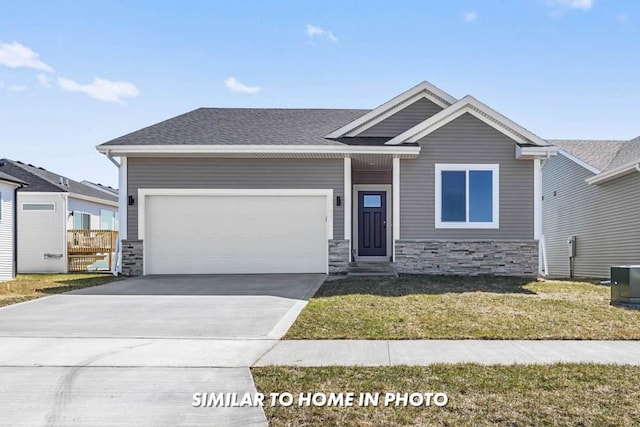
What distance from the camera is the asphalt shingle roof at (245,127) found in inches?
568

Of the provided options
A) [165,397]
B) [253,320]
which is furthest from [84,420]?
[253,320]

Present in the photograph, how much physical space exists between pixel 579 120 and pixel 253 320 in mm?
19115

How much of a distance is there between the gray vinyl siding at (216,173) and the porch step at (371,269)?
8.97 ft

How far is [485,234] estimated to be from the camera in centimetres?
1420

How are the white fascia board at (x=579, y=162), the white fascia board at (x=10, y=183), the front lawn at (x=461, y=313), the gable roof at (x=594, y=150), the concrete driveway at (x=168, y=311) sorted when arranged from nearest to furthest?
the front lawn at (x=461, y=313) → the concrete driveway at (x=168, y=311) → the white fascia board at (x=10, y=183) → the white fascia board at (x=579, y=162) → the gable roof at (x=594, y=150)

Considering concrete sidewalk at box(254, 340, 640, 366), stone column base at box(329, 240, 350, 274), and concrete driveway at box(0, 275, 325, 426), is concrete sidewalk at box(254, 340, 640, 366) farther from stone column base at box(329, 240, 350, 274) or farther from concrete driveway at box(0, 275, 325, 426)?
stone column base at box(329, 240, 350, 274)

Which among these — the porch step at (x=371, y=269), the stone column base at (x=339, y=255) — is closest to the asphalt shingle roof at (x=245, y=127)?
the stone column base at (x=339, y=255)

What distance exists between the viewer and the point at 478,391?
4.30 meters

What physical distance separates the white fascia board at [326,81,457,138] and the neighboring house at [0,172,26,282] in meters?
10.4

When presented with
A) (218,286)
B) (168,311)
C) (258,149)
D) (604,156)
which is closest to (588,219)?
(604,156)

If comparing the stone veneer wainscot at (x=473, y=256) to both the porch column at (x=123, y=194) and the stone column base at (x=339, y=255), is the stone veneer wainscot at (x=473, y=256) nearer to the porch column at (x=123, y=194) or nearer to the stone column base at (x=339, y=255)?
the stone column base at (x=339, y=255)

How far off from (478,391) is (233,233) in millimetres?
11180

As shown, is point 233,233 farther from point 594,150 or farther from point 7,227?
point 594,150

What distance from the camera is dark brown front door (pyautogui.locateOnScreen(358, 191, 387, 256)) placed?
16125 millimetres
